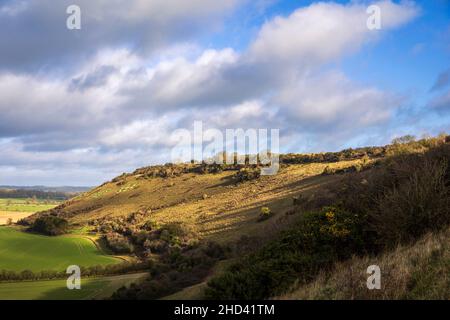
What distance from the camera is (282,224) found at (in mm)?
30094

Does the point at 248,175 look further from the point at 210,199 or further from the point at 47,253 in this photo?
the point at 47,253

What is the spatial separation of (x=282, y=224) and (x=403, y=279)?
1798 centimetres

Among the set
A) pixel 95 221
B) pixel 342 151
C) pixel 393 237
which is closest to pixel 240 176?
pixel 342 151

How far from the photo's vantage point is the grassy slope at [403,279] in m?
11.5

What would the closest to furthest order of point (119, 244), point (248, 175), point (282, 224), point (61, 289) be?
1. point (282, 224)
2. point (61, 289)
3. point (119, 244)
4. point (248, 175)

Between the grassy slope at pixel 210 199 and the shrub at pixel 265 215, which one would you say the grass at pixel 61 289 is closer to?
the grassy slope at pixel 210 199

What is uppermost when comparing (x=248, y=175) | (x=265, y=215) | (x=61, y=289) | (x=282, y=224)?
(x=248, y=175)

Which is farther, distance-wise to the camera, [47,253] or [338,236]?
[47,253]

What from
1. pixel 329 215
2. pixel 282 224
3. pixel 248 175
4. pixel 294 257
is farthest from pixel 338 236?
pixel 248 175

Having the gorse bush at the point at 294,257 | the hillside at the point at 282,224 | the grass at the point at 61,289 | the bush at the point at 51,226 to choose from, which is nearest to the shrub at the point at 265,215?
the hillside at the point at 282,224

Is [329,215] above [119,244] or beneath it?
above

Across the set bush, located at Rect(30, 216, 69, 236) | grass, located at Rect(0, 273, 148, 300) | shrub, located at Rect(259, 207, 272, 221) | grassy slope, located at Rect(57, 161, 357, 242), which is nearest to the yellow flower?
grassy slope, located at Rect(57, 161, 357, 242)

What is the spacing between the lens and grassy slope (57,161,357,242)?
5178cm
